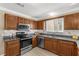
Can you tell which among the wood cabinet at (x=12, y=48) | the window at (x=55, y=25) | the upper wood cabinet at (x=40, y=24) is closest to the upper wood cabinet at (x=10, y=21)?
the wood cabinet at (x=12, y=48)

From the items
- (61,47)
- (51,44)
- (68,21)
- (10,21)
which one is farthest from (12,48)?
(68,21)

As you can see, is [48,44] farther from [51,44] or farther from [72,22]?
[72,22]

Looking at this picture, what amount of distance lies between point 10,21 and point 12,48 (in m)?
1.19

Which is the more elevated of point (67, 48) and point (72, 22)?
point (72, 22)

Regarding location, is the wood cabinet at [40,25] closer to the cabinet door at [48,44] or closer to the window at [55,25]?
the window at [55,25]

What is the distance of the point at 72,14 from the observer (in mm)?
3105

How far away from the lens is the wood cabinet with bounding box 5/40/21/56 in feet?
8.56

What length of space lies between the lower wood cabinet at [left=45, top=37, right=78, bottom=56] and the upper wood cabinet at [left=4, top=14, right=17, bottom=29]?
1929 mm

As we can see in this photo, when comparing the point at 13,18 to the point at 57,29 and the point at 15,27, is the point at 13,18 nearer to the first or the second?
the point at 15,27

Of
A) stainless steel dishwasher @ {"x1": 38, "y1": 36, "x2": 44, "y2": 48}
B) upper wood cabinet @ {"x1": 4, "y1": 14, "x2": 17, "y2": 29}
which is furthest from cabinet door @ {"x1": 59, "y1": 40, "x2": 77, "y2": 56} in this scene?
upper wood cabinet @ {"x1": 4, "y1": 14, "x2": 17, "y2": 29}

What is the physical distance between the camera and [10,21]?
3.19 meters

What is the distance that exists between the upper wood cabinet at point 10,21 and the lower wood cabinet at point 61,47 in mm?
1929

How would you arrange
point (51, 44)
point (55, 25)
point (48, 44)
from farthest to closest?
point (55, 25) < point (48, 44) < point (51, 44)

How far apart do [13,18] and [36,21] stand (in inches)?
84.7
